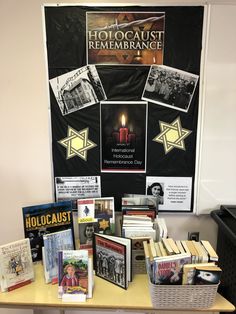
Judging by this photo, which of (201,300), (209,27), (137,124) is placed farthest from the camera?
(137,124)

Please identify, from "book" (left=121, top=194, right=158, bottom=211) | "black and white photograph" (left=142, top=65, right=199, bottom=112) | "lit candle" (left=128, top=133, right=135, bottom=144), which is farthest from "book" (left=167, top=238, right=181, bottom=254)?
"black and white photograph" (left=142, top=65, right=199, bottom=112)

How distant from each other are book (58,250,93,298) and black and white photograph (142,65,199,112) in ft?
3.26

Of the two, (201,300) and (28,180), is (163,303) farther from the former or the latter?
(28,180)

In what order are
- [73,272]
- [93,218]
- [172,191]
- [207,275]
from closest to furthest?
[207,275] < [73,272] < [93,218] < [172,191]

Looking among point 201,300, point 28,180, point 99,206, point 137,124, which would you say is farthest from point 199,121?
point 28,180

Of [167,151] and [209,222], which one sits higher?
[167,151]

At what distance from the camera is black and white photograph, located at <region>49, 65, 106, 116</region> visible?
174cm

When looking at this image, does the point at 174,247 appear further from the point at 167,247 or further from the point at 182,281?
the point at 182,281

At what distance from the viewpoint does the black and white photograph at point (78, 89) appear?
1.74m

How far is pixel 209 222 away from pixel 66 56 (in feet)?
4.59

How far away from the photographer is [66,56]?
5.65ft

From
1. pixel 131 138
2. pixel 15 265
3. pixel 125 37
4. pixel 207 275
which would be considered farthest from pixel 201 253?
pixel 125 37

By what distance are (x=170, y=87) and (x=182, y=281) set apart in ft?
3.55

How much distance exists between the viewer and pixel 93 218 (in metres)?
1.74
